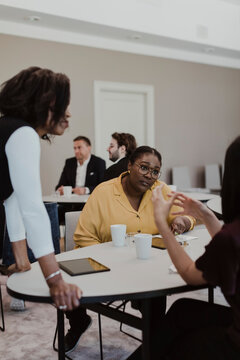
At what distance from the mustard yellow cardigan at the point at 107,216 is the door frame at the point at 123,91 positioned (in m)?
3.93

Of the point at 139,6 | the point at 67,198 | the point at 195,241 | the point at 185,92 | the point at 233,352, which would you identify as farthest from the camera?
the point at 185,92

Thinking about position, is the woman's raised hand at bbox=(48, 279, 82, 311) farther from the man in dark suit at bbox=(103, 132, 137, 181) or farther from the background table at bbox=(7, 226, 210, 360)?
the man in dark suit at bbox=(103, 132, 137, 181)

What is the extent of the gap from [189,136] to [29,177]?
19.9ft

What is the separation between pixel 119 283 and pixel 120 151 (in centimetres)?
238

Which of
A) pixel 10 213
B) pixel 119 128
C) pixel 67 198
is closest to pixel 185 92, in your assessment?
pixel 119 128

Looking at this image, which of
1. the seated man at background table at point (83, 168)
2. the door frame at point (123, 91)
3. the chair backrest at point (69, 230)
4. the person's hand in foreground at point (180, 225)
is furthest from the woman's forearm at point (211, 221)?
the door frame at point (123, 91)

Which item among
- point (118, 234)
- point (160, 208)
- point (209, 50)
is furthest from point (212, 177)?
point (160, 208)

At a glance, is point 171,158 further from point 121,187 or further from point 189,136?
point 121,187

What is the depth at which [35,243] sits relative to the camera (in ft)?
4.12

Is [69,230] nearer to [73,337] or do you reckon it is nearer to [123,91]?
[73,337]

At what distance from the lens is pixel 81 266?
1.57m

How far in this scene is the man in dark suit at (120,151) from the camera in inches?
132

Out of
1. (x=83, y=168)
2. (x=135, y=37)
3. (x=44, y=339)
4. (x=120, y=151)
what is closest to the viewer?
(x=44, y=339)

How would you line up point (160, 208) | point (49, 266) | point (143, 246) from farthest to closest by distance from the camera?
point (143, 246), point (160, 208), point (49, 266)
